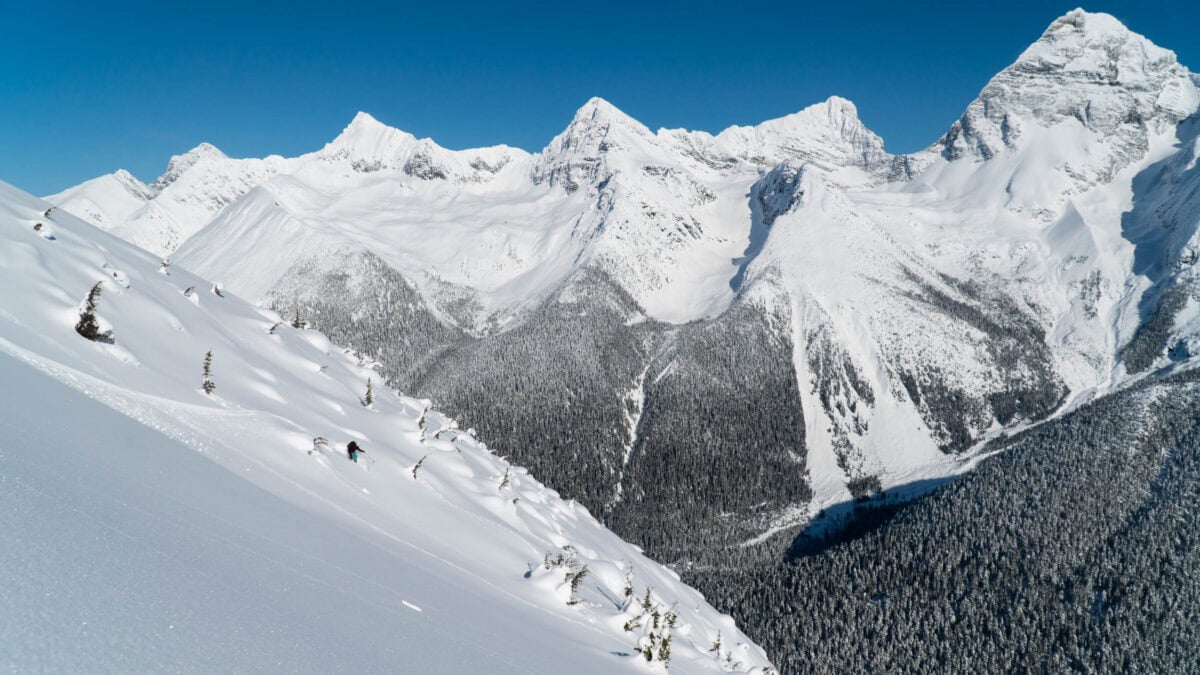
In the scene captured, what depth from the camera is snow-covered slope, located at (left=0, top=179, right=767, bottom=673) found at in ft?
12.6

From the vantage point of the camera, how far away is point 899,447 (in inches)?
6344

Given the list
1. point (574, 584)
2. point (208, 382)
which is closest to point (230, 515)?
point (208, 382)

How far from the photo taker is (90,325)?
32.2ft

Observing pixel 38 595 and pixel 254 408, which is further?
pixel 254 408

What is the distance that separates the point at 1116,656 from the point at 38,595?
372 ft

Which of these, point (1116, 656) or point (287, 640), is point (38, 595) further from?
point (1116, 656)

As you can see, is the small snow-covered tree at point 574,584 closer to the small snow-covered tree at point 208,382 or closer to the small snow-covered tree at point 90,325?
the small snow-covered tree at point 208,382

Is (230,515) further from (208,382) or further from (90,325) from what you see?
(90,325)

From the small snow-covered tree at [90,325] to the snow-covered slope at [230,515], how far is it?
0.38 feet

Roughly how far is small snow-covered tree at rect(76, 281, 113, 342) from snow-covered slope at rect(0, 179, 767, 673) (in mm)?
117

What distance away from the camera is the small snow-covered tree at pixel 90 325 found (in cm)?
970

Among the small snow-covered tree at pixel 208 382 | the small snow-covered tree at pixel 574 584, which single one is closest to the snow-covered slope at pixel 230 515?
the small snow-covered tree at pixel 574 584

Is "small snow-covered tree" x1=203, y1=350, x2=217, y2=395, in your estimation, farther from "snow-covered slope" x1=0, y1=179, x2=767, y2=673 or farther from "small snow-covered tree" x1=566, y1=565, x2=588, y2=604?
"small snow-covered tree" x1=566, y1=565, x2=588, y2=604

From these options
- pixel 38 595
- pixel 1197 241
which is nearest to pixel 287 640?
pixel 38 595
